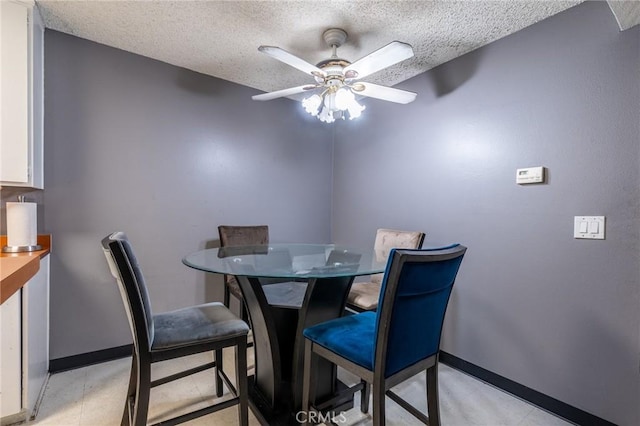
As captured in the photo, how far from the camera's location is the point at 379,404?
1.08 m

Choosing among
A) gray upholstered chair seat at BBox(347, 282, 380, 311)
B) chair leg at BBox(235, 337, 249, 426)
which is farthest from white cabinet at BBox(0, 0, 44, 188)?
gray upholstered chair seat at BBox(347, 282, 380, 311)

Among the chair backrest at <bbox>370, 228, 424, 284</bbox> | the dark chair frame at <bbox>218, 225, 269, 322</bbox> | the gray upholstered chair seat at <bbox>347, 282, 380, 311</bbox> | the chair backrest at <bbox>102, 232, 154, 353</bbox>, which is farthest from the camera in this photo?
the dark chair frame at <bbox>218, 225, 269, 322</bbox>

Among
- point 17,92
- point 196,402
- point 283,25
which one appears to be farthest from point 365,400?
point 17,92

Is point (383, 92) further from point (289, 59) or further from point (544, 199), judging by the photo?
point (544, 199)

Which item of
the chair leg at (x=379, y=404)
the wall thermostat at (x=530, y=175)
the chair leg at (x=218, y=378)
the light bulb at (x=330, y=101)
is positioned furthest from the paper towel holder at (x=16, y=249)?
the wall thermostat at (x=530, y=175)

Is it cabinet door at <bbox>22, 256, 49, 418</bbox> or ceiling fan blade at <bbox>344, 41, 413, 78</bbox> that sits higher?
ceiling fan blade at <bbox>344, 41, 413, 78</bbox>

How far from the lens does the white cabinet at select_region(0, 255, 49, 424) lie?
59.9 inches

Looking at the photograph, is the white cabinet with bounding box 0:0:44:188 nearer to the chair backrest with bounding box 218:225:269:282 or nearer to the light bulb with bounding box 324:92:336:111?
the chair backrest with bounding box 218:225:269:282

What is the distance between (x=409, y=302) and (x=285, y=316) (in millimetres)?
855

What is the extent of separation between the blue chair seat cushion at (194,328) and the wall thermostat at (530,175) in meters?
1.89

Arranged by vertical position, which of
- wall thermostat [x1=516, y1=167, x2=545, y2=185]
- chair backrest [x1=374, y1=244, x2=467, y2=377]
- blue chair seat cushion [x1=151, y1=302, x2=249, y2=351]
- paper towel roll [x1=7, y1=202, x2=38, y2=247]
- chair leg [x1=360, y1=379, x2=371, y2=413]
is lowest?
chair leg [x1=360, y1=379, x2=371, y2=413]

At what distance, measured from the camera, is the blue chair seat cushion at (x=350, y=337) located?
1174mm

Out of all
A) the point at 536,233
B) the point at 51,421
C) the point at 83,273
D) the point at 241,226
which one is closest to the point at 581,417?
the point at 536,233

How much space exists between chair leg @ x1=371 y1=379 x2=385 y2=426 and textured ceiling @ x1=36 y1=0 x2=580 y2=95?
1949 mm
